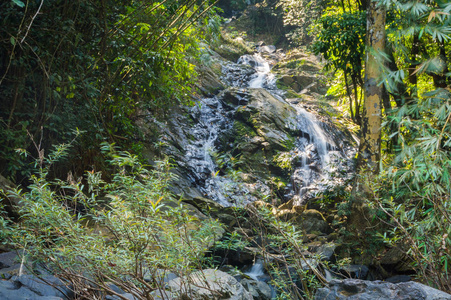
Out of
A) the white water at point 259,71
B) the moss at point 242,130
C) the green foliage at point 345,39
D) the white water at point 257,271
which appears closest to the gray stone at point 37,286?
the white water at point 257,271

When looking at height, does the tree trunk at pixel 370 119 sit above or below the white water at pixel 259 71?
below

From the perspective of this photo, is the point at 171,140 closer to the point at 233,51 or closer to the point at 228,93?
the point at 228,93

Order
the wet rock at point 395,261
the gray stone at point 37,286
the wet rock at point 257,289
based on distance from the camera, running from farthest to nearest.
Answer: the wet rock at point 395,261 → the wet rock at point 257,289 → the gray stone at point 37,286

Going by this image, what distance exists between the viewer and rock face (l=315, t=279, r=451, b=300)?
1.82 metres

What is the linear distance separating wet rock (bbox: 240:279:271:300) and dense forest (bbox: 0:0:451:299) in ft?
0.08

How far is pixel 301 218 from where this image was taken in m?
6.26

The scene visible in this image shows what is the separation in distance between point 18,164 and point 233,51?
1457cm

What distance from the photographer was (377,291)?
2016 millimetres

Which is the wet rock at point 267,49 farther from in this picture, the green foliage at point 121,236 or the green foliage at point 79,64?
the green foliage at point 121,236

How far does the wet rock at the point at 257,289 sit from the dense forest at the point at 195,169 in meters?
0.02

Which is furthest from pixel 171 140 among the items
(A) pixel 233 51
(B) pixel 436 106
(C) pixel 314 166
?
(A) pixel 233 51

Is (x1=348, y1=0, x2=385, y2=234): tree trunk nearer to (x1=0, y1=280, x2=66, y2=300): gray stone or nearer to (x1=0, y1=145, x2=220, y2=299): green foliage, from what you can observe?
(x1=0, y1=145, x2=220, y2=299): green foliage

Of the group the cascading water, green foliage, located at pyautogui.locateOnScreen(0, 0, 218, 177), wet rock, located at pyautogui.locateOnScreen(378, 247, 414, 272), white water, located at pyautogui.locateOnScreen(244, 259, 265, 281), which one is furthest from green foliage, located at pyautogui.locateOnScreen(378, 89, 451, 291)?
the cascading water

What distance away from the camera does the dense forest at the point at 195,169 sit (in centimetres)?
211
